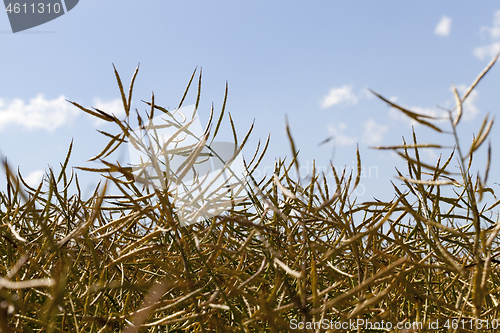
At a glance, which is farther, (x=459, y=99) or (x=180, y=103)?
(x=180, y=103)

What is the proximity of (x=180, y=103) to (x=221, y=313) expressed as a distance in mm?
222

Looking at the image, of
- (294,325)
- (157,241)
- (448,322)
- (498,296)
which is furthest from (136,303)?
(498,296)

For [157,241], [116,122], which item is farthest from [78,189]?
[116,122]

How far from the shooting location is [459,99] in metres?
0.24

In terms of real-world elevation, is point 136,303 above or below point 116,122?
below

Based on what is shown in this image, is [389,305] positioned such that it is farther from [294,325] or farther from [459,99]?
[459,99]

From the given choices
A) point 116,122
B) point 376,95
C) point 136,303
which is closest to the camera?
point 376,95

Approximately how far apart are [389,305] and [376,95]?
21 centimetres

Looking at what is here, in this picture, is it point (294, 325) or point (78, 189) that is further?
point (78, 189)

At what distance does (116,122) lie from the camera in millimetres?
325

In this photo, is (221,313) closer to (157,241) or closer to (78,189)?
(157,241)

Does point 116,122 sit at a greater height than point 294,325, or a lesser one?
greater

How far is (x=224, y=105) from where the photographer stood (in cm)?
39

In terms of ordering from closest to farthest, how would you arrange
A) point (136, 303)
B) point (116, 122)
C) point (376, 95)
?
point (376, 95)
point (116, 122)
point (136, 303)
